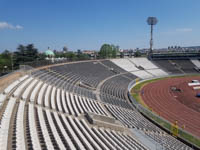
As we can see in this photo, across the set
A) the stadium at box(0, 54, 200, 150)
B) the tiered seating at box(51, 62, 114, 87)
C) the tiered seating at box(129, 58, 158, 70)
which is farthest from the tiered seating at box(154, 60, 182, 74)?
the stadium at box(0, 54, 200, 150)

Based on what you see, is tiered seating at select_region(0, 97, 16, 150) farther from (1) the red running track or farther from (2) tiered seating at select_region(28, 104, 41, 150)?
(1) the red running track

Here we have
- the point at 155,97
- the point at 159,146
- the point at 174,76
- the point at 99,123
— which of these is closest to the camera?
the point at 159,146

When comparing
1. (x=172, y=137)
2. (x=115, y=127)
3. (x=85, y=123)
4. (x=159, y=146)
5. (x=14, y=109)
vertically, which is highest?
(x=14, y=109)

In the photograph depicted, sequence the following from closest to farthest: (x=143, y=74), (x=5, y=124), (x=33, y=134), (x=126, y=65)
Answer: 1. (x=33, y=134)
2. (x=5, y=124)
3. (x=143, y=74)
4. (x=126, y=65)

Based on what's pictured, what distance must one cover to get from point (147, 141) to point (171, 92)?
980 inches

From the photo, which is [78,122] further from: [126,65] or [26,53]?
[26,53]

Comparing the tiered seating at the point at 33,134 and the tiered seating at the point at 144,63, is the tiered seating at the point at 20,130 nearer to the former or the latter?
the tiered seating at the point at 33,134

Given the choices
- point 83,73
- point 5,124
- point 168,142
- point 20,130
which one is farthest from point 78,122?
point 83,73

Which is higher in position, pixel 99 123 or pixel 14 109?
pixel 14 109

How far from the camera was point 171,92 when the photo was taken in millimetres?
32344

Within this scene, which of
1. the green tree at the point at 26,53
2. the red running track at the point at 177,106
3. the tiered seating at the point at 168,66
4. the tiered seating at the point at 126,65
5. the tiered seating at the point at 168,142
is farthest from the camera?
the tiered seating at the point at 168,66

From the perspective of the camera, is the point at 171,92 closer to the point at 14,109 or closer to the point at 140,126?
the point at 140,126

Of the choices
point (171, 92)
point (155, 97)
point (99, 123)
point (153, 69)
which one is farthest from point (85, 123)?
point (153, 69)

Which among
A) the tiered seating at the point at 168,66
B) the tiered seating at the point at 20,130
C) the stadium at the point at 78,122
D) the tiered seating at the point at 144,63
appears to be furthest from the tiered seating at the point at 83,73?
the tiered seating at the point at 168,66
